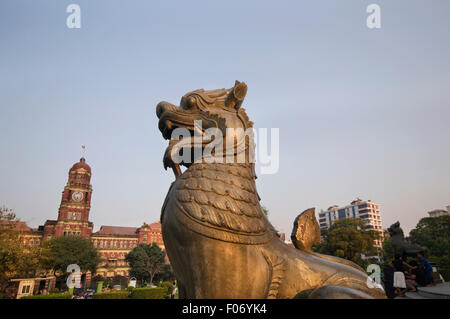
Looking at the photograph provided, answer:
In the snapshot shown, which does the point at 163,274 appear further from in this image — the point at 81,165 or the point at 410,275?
the point at 410,275

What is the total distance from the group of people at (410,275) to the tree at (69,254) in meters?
36.7

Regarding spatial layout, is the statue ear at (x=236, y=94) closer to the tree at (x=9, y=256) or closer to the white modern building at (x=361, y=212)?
the tree at (x=9, y=256)

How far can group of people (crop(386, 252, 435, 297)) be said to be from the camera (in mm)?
6863

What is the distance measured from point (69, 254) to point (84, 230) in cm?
1585

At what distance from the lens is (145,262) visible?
4062 centimetres

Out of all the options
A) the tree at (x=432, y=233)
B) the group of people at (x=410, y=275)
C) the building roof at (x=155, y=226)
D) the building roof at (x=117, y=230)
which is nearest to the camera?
the group of people at (x=410, y=275)

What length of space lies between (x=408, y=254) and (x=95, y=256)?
1547 inches

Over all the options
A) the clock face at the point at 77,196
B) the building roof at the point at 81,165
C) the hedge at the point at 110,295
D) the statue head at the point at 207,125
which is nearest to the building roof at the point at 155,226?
the clock face at the point at 77,196

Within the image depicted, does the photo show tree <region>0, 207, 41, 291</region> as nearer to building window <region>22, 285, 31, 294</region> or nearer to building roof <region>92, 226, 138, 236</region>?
building window <region>22, 285, 31, 294</region>

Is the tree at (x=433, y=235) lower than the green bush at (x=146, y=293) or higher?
higher

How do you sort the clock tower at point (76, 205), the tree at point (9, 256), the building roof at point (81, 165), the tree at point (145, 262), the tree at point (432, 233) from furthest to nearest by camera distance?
the building roof at point (81, 165), the clock tower at point (76, 205), the tree at point (145, 262), the tree at point (432, 233), the tree at point (9, 256)

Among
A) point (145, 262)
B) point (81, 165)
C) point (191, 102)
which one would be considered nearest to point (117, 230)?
point (81, 165)

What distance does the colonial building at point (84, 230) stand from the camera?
47.4m
